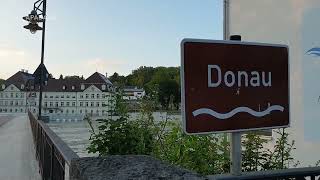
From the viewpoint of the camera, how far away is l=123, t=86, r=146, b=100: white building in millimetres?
5109

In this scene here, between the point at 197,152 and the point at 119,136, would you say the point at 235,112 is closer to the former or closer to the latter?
the point at 197,152

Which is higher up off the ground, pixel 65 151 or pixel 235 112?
pixel 235 112

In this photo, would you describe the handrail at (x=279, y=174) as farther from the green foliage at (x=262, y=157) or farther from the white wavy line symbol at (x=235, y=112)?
the green foliage at (x=262, y=157)

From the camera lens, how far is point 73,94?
12850cm

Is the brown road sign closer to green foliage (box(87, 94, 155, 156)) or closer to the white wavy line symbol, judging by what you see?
the white wavy line symbol

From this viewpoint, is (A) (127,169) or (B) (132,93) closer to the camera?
(A) (127,169)

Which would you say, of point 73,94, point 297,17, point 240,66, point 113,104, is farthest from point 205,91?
point 73,94

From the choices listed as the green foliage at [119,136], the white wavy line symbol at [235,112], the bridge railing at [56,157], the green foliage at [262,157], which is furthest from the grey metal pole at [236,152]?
the green foliage at [119,136]

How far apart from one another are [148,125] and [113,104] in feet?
Result: 1.46

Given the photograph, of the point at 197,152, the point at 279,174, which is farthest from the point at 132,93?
the point at 279,174

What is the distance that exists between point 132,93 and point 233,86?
3.13 metres

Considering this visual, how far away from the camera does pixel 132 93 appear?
5.32 meters

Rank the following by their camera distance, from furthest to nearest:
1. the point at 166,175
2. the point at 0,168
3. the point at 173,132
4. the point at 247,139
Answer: the point at 0,168
the point at 173,132
the point at 247,139
the point at 166,175

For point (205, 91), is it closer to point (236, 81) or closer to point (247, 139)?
point (236, 81)
